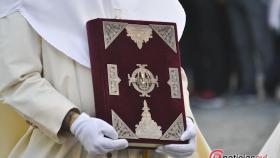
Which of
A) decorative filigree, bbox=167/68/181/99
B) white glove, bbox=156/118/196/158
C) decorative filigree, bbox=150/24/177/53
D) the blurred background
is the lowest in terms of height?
the blurred background

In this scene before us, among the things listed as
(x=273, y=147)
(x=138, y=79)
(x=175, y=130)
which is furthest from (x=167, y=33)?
(x=273, y=147)

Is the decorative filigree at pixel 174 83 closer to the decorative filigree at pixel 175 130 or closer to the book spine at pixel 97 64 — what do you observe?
the decorative filigree at pixel 175 130

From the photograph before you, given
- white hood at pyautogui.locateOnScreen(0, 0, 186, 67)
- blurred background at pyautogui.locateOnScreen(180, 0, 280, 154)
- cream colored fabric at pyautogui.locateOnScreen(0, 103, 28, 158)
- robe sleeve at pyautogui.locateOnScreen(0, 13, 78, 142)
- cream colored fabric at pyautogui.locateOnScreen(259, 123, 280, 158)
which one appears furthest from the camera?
blurred background at pyautogui.locateOnScreen(180, 0, 280, 154)

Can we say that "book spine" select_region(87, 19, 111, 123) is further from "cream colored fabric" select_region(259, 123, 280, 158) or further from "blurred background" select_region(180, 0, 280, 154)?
"blurred background" select_region(180, 0, 280, 154)

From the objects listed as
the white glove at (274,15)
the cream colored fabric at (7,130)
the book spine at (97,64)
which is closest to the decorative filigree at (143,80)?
the book spine at (97,64)

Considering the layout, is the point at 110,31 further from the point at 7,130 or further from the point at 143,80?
the point at 7,130

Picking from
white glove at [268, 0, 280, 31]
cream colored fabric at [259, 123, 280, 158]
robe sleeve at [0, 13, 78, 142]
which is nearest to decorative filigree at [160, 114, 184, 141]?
robe sleeve at [0, 13, 78, 142]

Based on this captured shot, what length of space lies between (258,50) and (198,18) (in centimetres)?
68

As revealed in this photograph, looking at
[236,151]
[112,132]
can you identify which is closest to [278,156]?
[112,132]

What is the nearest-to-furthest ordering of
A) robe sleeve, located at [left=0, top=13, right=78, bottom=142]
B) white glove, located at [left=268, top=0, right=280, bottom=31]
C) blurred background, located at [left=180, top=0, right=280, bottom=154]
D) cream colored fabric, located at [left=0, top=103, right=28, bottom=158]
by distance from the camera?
robe sleeve, located at [left=0, top=13, right=78, bottom=142]
cream colored fabric, located at [left=0, top=103, right=28, bottom=158]
white glove, located at [left=268, top=0, right=280, bottom=31]
blurred background, located at [left=180, top=0, right=280, bottom=154]

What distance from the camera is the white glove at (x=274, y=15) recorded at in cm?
Result: 930

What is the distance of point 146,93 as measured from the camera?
3641 mm

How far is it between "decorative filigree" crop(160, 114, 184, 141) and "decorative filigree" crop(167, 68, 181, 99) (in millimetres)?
81

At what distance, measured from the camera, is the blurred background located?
31.3ft
